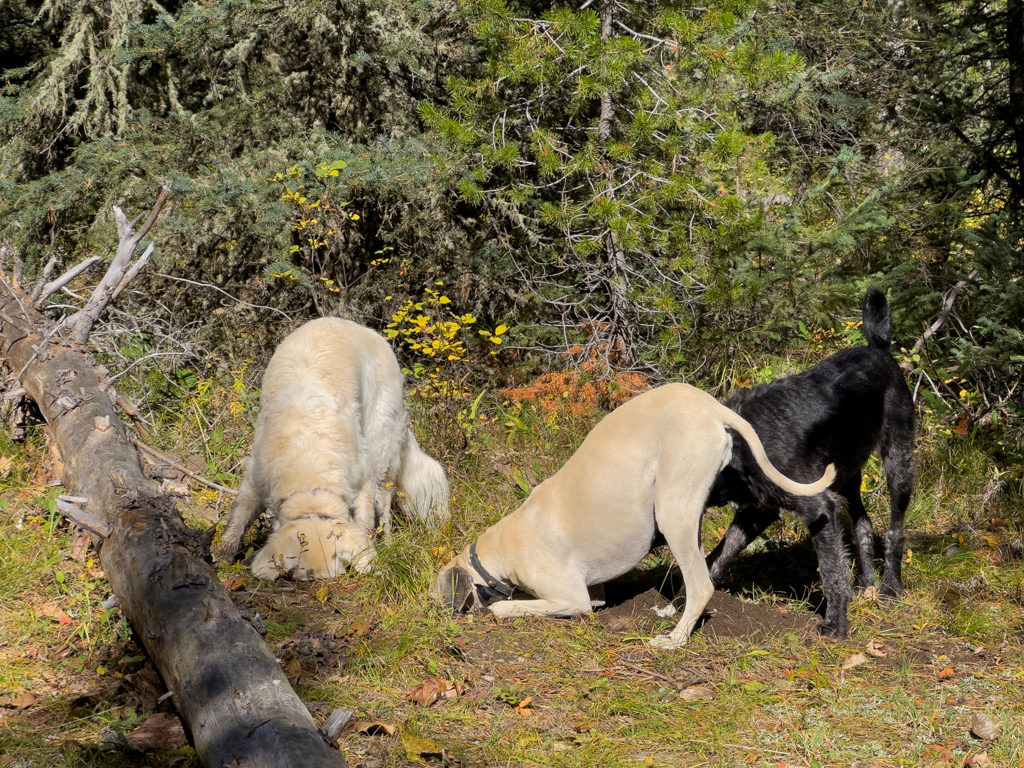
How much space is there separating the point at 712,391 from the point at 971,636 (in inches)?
134

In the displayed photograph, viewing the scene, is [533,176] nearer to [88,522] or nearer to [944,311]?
[944,311]

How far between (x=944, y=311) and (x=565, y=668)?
4.27 m

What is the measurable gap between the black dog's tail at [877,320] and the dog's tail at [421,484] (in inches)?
111

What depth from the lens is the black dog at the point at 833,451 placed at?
14.9 feet

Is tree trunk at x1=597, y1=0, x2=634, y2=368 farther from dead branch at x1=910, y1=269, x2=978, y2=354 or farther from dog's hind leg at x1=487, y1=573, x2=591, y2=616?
dog's hind leg at x1=487, y1=573, x2=591, y2=616

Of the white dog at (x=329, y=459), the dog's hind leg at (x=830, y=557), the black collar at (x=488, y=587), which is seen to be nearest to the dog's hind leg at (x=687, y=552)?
the dog's hind leg at (x=830, y=557)

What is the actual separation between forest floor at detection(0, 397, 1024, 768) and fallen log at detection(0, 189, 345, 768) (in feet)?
0.88

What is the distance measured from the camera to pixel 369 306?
8695mm

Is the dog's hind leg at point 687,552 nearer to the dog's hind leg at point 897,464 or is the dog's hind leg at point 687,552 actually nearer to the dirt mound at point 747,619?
the dirt mound at point 747,619

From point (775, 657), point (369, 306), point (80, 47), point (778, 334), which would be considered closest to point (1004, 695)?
point (775, 657)

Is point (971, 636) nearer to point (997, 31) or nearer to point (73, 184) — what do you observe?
point (997, 31)

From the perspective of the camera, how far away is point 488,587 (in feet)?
15.4

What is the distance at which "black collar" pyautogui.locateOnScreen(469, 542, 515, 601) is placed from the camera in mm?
4672

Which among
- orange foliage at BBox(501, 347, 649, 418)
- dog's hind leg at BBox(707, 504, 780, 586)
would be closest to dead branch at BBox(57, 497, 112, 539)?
dog's hind leg at BBox(707, 504, 780, 586)
